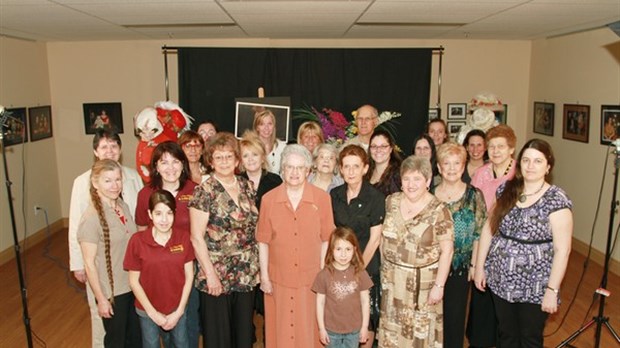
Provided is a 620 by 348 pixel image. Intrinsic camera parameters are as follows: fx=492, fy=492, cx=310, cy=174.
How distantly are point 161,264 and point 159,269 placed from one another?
3 cm

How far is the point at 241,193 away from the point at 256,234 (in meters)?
0.25

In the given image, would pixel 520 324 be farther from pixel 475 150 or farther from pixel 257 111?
pixel 257 111

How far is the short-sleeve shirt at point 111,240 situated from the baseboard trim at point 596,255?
15.2ft

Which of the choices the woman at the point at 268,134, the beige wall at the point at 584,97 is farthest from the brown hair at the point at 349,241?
the beige wall at the point at 584,97

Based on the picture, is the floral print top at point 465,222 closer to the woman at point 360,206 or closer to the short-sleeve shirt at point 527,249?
the short-sleeve shirt at point 527,249

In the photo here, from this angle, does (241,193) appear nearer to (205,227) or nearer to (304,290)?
(205,227)

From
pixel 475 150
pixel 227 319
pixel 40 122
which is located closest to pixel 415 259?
pixel 227 319

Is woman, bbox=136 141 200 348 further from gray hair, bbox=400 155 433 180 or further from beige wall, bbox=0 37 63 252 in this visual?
beige wall, bbox=0 37 63 252

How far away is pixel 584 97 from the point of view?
537 cm

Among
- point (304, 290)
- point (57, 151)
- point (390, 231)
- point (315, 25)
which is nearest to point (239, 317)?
point (304, 290)

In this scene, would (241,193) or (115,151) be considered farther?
(115,151)

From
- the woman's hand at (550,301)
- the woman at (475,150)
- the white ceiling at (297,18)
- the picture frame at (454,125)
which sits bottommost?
the woman's hand at (550,301)

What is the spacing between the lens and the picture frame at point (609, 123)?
4.81 metres

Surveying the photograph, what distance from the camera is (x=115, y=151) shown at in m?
3.11
